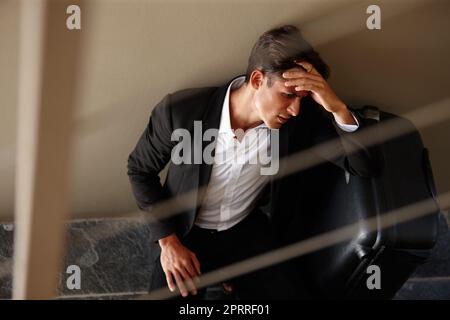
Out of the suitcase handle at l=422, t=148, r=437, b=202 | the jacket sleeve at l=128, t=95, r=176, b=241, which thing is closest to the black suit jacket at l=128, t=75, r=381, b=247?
the jacket sleeve at l=128, t=95, r=176, b=241

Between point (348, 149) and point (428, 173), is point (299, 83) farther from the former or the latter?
point (428, 173)

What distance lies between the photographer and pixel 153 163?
118 centimetres

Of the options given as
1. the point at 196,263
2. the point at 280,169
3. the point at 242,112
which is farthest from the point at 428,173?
the point at 196,263

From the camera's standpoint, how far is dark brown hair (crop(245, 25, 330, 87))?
3.54 ft

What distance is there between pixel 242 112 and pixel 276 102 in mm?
76

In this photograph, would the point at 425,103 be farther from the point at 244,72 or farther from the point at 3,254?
the point at 3,254

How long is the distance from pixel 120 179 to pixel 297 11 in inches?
19.7

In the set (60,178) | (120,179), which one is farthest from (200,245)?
(60,178)

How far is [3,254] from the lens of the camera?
1195 millimetres

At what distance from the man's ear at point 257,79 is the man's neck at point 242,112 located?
0.03 meters

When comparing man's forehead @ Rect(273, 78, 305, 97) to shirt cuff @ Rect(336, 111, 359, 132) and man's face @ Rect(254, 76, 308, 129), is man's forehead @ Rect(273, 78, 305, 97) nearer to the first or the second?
man's face @ Rect(254, 76, 308, 129)

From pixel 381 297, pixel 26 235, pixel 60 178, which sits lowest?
pixel 381 297

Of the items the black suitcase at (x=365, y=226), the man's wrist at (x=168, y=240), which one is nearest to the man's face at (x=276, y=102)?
the black suitcase at (x=365, y=226)

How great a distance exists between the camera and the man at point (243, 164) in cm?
111
